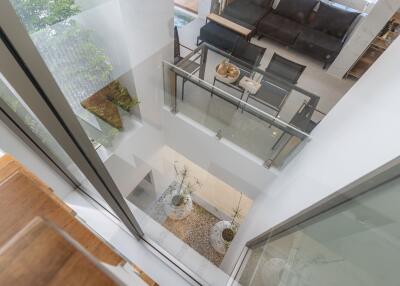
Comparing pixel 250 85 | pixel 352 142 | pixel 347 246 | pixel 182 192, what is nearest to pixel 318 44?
pixel 250 85

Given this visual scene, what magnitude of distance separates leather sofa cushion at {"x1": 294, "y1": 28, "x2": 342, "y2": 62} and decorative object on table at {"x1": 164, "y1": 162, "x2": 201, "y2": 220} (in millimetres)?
3382

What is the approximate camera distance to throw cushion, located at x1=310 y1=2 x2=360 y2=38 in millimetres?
4223

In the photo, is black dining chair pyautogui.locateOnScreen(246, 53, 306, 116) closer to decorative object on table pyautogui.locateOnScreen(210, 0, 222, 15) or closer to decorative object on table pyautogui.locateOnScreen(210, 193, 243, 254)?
decorative object on table pyautogui.locateOnScreen(210, 193, 243, 254)

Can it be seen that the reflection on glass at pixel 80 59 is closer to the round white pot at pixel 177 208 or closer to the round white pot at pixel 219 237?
the round white pot at pixel 177 208

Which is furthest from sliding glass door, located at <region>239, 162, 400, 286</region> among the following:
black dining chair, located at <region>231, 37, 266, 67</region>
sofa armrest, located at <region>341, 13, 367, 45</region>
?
sofa armrest, located at <region>341, 13, 367, 45</region>

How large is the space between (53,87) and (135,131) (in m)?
1.94

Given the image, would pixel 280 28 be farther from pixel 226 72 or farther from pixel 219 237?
pixel 219 237

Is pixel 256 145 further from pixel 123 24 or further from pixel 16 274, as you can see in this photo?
pixel 16 274

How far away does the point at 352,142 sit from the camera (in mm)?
1283

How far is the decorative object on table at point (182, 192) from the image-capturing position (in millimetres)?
3278

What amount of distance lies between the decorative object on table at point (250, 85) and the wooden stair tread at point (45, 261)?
9.68ft

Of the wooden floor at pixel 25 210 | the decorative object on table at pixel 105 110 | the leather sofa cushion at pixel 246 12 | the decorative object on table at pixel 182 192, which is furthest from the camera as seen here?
the leather sofa cushion at pixel 246 12

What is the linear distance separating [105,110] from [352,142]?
159 cm

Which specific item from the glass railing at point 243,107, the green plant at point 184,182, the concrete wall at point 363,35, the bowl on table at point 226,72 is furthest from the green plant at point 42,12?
the concrete wall at point 363,35
